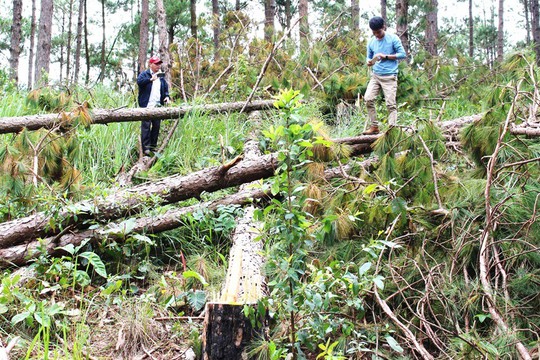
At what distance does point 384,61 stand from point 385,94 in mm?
399

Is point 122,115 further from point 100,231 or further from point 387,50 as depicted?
point 387,50

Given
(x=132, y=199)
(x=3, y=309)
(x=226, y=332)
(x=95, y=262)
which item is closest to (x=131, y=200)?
(x=132, y=199)

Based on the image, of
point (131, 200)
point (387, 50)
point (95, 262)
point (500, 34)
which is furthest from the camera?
point (500, 34)

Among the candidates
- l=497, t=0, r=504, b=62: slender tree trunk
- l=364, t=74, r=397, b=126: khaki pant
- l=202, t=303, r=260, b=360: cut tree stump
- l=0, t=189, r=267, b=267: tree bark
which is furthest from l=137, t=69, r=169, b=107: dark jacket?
l=497, t=0, r=504, b=62: slender tree trunk

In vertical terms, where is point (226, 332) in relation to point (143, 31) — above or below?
below

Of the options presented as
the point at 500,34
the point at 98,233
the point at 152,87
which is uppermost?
the point at 500,34

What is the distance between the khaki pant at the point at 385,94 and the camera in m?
6.34

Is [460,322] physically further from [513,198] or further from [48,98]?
[48,98]

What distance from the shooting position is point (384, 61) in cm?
639

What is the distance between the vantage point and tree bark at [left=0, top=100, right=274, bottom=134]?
217 inches

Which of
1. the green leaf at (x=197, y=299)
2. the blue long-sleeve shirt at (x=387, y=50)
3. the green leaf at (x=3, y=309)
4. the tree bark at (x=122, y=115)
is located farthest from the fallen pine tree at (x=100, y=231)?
the blue long-sleeve shirt at (x=387, y=50)

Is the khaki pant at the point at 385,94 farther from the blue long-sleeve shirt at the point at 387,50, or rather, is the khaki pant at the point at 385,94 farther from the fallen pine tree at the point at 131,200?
the fallen pine tree at the point at 131,200

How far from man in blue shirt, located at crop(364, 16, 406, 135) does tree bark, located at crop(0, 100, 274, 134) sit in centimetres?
189

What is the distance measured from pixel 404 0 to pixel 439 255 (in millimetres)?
7592
